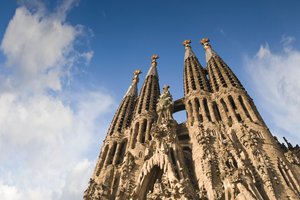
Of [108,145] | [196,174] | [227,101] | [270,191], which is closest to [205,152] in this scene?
[196,174]

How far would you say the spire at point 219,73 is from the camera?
28.4 meters

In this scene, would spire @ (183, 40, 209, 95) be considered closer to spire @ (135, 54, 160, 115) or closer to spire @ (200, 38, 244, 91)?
spire @ (200, 38, 244, 91)

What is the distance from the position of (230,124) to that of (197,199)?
7.80 meters

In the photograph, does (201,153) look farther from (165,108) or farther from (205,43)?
(205,43)

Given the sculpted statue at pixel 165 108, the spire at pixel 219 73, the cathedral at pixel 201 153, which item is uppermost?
the spire at pixel 219 73

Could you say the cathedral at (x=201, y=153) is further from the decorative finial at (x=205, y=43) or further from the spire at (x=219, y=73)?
the decorative finial at (x=205, y=43)

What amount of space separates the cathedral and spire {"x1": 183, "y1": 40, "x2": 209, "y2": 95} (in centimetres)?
14

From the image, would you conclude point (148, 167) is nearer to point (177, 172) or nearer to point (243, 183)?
point (177, 172)

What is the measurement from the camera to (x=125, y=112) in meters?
34.6

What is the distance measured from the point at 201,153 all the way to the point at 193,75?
48.0ft

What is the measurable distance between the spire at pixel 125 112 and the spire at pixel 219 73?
1002 cm

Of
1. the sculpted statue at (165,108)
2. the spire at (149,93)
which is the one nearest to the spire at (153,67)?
the spire at (149,93)

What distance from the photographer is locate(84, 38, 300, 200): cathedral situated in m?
16.4

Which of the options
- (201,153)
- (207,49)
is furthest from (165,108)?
(207,49)
